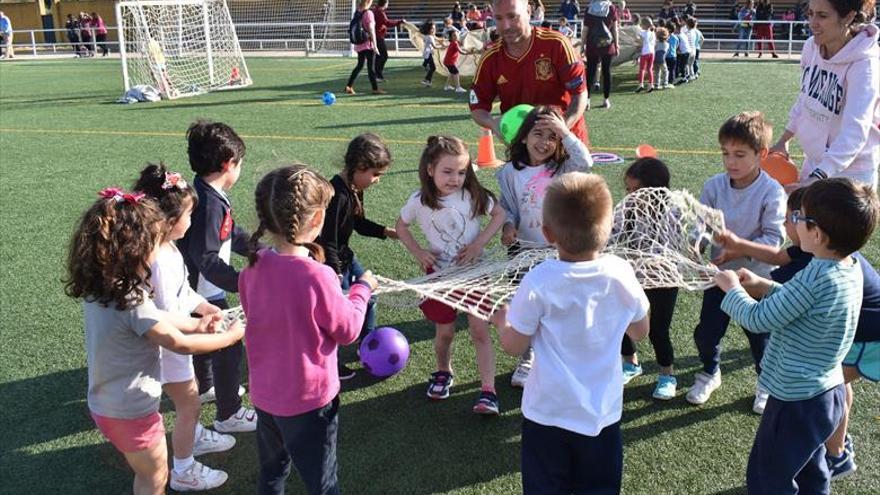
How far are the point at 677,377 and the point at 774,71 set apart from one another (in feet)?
53.2

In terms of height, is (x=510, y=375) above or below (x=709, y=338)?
below

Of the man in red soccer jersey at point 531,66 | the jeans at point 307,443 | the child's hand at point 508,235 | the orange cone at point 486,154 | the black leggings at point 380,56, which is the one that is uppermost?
the black leggings at point 380,56

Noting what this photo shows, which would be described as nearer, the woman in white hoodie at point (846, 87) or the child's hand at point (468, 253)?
the woman in white hoodie at point (846, 87)

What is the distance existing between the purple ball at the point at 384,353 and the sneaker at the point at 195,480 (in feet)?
3.61

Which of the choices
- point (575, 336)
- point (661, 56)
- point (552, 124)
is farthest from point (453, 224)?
point (661, 56)

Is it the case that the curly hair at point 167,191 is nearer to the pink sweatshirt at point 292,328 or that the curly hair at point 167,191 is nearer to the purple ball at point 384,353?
the pink sweatshirt at point 292,328

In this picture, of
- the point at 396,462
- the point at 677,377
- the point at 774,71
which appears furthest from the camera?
the point at 774,71

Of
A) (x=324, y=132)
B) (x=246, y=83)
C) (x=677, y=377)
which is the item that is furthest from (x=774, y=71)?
(x=677, y=377)

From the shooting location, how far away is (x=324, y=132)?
11.9 meters

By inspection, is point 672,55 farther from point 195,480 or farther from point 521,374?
point 195,480

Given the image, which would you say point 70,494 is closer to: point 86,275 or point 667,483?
point 86,275

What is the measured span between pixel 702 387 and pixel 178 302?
282 centimetres

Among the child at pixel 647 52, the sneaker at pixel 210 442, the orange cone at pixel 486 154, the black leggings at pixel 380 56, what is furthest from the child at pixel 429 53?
the sneaker at pixel 210 442

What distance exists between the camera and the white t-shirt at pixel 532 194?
3.92 meters
